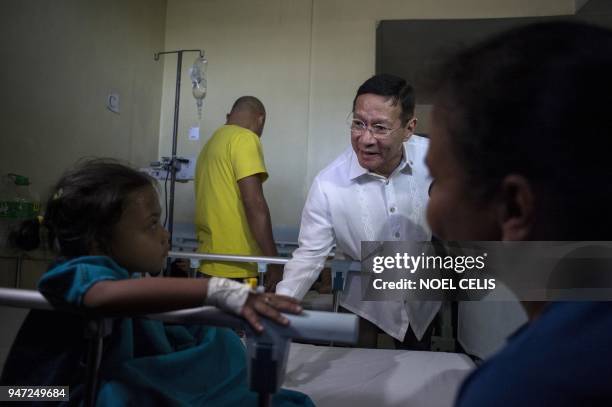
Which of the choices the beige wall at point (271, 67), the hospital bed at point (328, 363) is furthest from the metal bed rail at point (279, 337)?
the beige wall at point (271, 67)

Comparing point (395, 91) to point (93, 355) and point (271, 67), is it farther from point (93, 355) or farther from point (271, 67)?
point (271, 67)

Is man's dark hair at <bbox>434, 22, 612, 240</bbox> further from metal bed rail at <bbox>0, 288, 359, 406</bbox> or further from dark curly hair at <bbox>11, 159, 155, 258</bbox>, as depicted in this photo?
dark curly hair at <bbox>11, 159, 155, 258</bbox>

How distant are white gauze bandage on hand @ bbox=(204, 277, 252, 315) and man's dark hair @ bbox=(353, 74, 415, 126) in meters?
0.94

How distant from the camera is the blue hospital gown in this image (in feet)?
2.37

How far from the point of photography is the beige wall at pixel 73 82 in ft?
6.03

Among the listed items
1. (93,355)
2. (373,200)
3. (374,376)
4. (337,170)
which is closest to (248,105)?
(337,170)

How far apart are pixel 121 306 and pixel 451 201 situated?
1.73 ft

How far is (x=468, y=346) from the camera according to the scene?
5.48 feet

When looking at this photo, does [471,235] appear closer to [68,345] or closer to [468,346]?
[68,345]

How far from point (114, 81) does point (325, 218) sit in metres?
1.83

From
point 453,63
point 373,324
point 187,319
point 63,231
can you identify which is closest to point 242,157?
point 373,324

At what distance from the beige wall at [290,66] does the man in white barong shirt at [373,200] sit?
1.45 meters

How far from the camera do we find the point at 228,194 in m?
2.07

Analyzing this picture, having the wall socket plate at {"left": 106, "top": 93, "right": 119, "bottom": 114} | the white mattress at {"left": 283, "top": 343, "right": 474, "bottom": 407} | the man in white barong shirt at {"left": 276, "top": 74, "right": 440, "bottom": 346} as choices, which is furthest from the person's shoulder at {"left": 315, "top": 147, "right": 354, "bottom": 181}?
the wall socket plate at {"left": 106, "top": 93, "right": 119, "bottom": 114}
